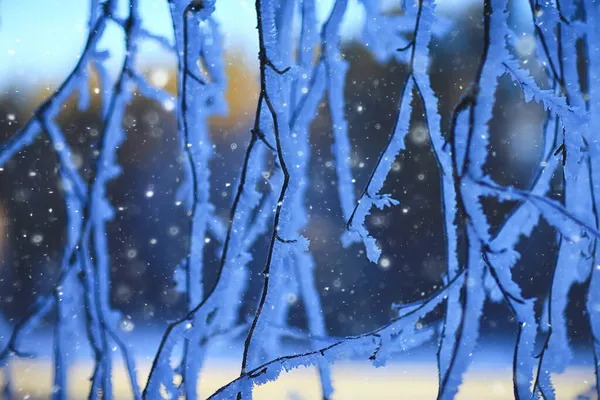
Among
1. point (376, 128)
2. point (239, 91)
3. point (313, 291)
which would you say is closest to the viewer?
point (313, 291)

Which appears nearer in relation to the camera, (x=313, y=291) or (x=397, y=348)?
(x=397, y=348)

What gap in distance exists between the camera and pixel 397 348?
2.08 feet

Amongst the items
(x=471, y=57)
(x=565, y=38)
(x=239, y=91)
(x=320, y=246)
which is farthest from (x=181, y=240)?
(x=565, y=38)

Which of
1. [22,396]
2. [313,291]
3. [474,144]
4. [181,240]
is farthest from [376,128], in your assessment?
[474,144]

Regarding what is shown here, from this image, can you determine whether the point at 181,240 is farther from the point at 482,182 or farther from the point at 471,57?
the point at 482,182

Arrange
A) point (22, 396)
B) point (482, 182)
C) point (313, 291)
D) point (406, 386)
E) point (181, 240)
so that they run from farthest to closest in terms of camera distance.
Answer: point (181, 240) < point (406, 386) < point (22, 396) < point (313, 291) < point (482, 182)

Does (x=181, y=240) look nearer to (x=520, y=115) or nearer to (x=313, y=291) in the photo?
(x=520, y=115)

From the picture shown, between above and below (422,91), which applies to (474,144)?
below

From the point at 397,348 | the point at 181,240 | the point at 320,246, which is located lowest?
the point at 397,348

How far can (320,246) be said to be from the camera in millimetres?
4191

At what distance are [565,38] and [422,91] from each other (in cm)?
22

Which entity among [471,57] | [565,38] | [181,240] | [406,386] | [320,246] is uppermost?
[471,57]

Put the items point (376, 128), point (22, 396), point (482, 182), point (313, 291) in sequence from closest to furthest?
point (482, 182), point (313, 291), point (22, 396), point (376, 128)

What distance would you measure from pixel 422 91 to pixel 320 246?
356 centimetres
